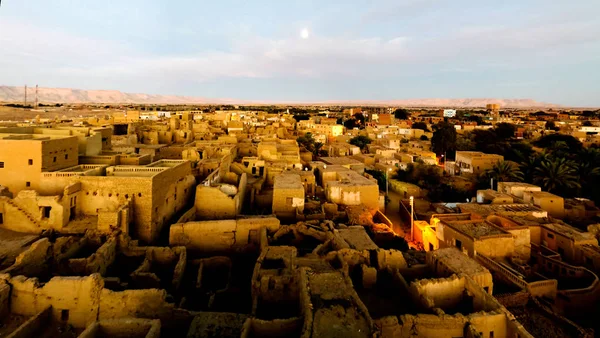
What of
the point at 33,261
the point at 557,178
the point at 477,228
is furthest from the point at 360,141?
the point at 33,261

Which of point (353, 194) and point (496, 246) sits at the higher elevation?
point (353, 194)

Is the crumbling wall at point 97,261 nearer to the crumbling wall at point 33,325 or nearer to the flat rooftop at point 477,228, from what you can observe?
the crumbling wall at point 33,325

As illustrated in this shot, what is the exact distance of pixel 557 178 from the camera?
28.1 meters

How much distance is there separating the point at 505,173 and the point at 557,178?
3.69 m

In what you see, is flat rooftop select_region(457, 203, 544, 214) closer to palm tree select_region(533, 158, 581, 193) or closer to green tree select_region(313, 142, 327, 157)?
palm tree select_region(533, 158, 581, 193)

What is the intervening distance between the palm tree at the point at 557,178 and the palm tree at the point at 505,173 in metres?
1.40

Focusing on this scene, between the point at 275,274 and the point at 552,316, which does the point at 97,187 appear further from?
the point at 552,316

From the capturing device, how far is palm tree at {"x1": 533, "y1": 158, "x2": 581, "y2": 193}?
27.9 m

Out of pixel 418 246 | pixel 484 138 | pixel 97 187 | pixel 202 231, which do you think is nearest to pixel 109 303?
pixel 202 231

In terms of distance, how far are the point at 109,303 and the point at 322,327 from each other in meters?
5.78

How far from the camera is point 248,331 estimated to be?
24.5 feet

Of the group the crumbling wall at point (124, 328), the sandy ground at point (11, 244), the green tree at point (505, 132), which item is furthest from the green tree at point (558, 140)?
the sandy ground at point (11, 244)

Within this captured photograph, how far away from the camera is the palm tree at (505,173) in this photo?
30.0m

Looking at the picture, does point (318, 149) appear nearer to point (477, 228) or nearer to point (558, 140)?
point (477, 228)
